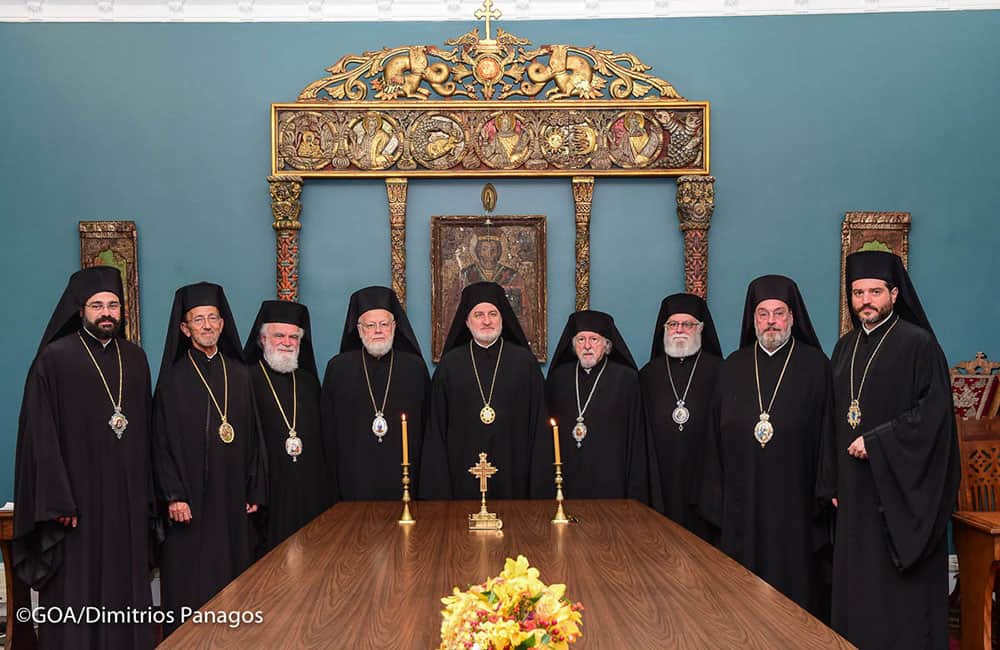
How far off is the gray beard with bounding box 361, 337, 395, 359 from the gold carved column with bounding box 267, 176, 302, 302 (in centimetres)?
170

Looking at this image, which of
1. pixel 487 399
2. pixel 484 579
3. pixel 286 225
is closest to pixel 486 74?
pixel 286 225

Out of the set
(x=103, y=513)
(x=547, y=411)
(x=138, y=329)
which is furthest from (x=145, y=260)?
(x=547, y=411)

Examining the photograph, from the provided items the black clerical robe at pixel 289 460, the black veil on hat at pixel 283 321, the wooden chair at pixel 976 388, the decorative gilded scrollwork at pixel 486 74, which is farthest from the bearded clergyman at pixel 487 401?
the wooden chair at pixel 976 388

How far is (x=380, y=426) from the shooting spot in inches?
228

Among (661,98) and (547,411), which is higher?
(661,98)

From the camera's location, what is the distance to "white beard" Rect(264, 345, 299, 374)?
18.9 feet

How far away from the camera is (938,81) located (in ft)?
24.5

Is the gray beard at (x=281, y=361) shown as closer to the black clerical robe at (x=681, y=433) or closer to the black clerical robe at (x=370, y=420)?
the black clerical robe at (x=370, y=420)

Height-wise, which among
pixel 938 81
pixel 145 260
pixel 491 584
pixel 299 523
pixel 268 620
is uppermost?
pixel 938 81

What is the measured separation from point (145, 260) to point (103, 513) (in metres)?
3.07

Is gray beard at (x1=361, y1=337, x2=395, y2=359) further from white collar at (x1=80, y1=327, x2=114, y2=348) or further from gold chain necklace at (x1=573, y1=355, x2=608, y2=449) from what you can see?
white collar at (x1=80, y1=327, x2=114, y2=348)

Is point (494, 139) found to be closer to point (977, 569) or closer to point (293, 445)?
point (293, 445)

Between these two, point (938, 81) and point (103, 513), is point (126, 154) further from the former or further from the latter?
point (938, 81)

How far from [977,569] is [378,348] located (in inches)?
140
